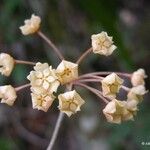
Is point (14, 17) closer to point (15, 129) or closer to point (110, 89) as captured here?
point (15, 129)

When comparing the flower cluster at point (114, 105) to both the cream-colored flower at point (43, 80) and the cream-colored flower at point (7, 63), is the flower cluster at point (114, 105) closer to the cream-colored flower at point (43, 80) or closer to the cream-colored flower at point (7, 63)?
the cream-colored flower at point (43, 80)

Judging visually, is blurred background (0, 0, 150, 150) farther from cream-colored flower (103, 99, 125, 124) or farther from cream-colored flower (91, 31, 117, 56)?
cream-colored flower (103, 99, 125, 124)

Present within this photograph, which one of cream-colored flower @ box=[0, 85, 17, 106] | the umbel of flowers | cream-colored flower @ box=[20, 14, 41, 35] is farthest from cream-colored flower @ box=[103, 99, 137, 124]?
cream-colored flower @ box=[20, 14, 41, 35]

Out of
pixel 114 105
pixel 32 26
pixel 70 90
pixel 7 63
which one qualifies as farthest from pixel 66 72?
pixel 32 26

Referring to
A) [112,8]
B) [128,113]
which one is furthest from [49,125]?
[128,113]

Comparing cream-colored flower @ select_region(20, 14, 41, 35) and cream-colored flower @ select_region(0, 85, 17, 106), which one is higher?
cream-colored flower @ select_region(20, 14, 41, 35)

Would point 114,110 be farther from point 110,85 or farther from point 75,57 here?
point 75,57
